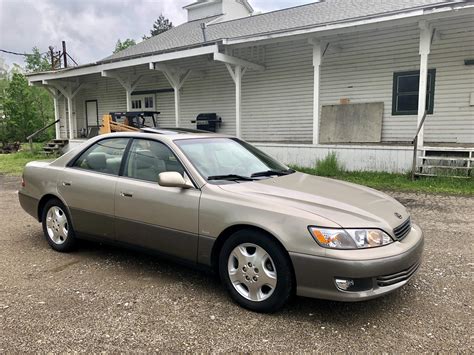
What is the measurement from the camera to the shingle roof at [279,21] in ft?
39.6

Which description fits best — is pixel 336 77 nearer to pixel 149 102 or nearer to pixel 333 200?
pixel 149 102

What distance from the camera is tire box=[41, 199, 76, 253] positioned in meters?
4.55

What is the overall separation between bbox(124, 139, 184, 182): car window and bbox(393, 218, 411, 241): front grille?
6.20 ft

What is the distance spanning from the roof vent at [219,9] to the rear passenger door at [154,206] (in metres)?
16.6

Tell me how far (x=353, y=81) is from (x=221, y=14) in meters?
9.80

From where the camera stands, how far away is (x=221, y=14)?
64.1ft

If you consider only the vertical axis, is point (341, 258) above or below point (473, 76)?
below

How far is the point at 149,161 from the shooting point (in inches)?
156

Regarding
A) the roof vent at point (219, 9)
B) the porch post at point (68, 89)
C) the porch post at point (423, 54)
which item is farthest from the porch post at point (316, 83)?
the porch post at point (68, 89)

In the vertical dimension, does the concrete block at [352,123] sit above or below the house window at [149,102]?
below

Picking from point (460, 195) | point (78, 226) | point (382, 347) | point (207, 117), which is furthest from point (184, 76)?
point (382, 347)

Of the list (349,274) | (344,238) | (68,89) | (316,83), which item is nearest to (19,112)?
(68,89)

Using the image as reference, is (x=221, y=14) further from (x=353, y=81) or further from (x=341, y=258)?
(x=341, y=258)

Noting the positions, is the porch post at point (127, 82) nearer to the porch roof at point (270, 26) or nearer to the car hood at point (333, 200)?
the porch roof at point (270, 26)
